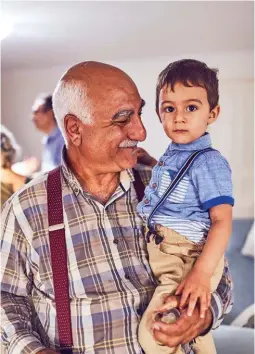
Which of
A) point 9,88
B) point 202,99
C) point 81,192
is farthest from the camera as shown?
point 9,88

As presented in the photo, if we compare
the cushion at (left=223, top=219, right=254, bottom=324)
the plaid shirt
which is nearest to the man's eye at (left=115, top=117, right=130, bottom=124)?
the plaid shirt

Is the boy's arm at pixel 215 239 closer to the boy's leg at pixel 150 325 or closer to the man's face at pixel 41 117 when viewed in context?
the boy's leg at pixel 150 325

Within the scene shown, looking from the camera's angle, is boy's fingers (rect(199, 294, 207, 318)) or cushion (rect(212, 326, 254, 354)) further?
cushion (rect(212, 326, 254, 354))

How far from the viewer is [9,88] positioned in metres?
1.06

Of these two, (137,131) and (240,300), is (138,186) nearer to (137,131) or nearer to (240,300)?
(137,131)

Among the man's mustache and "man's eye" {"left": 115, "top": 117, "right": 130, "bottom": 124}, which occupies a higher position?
"man's eye" {"left": 115, "top": 117, "right": 130, "bottom": 124}

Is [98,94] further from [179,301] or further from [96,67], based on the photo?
[179,301]

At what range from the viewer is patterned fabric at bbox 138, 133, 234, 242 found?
2.37ft

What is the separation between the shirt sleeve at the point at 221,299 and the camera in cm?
79

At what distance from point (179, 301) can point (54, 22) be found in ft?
1.99

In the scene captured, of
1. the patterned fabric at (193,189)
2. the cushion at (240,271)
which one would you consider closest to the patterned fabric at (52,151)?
the patterned fabric at (193,189)

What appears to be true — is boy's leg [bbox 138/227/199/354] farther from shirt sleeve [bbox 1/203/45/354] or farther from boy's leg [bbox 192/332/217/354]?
shirt sleeve [bbox 1/203/45/354]

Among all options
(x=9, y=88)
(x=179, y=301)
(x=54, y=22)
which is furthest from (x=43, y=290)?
(x=54, y=22)

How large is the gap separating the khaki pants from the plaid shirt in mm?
33
